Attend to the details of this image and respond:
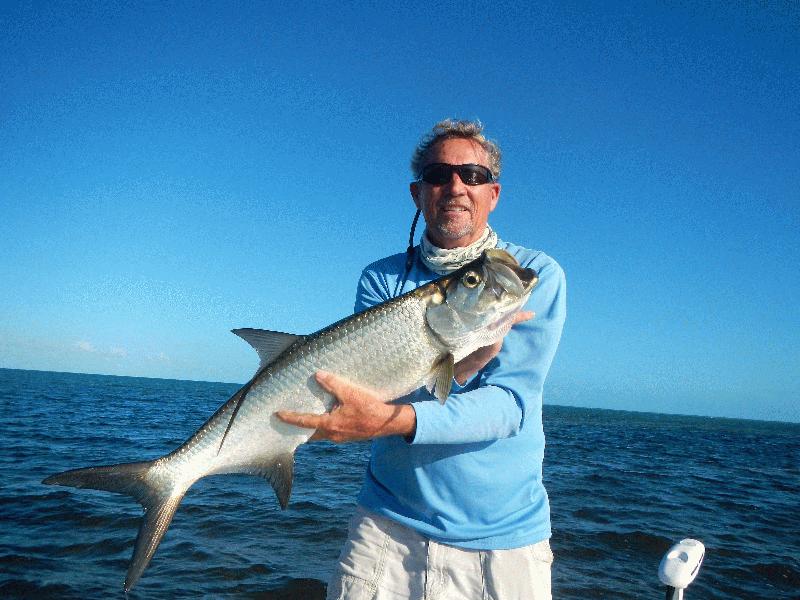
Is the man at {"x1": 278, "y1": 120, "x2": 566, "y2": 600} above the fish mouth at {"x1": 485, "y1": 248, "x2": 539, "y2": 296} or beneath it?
beneath

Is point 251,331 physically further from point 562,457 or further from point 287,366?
point 562,457

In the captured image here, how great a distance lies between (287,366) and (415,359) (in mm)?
729

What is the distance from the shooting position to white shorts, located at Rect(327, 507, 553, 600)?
3307mm

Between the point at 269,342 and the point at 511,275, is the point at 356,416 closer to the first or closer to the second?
the point at 269,342

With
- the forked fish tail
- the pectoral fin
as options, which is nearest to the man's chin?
the pectoral fin

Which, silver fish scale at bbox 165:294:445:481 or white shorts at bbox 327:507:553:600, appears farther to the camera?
white shorts at bbox 327:507:553:600

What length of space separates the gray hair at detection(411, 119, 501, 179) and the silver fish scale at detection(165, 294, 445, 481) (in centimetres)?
145

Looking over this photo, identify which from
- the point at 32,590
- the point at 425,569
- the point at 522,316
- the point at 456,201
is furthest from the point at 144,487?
the point at 32,590

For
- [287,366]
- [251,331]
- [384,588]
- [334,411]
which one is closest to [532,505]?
[384,588]

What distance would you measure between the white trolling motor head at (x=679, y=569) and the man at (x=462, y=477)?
1613 mm

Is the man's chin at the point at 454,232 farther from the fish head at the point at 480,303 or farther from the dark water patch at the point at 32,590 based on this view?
the dark water patch at the point at 32,590

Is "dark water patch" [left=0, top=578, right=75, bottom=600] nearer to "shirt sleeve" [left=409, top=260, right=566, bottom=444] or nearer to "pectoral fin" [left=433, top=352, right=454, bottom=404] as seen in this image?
"shirt sleeve" [left=409, top=260, right=566, bottom=444]

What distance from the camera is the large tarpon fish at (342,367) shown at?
10.3ft

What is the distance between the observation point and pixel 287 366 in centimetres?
321
